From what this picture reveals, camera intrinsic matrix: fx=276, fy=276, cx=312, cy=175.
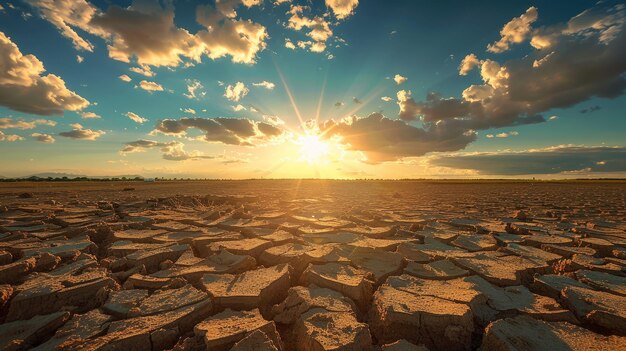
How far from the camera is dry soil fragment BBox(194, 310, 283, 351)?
1.31 meters

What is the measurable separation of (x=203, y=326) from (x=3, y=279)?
1774mm

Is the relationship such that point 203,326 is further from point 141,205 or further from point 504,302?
point 141,205

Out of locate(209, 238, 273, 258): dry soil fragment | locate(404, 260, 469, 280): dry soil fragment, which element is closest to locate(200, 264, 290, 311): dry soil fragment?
locate(209, 238, 273, 258): dry soil fragment

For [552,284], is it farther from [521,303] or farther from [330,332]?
[330,332]

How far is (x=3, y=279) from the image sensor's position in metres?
2.00

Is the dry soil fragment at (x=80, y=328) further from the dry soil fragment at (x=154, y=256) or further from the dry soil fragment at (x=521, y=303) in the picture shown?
the dry soil fragment at (x=521, y=303)

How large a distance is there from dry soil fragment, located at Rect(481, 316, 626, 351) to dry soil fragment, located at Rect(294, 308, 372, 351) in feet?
1.98

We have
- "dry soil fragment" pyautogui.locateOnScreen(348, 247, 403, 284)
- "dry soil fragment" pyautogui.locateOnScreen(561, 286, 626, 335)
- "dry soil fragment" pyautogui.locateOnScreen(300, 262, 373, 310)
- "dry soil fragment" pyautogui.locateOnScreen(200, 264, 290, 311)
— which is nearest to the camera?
"dry soil fragment" pyautogui.locateOnScreen(561, 286, 626, 335)

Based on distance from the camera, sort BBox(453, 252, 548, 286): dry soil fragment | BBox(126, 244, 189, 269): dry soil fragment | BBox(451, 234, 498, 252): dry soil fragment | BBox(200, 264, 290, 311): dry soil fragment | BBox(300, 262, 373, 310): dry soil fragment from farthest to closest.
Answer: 1. BBox(451, 234, 498, 252): dry soil fragment
2. BBox(126, 244, 189, 269): dry soil fragment
3. BBox(453, 252, 548, 286): dry soil fragment
4. BBox(300, 262, 373, 310): dry soil fragment
5. BBox(200, 264, 290, 311): dry soil fragment

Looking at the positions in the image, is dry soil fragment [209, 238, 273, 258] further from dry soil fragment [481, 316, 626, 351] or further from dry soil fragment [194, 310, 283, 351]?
dry soil fragment [481, 316, 626, 351]

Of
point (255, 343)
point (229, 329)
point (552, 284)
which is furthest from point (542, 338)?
point (229, 329)

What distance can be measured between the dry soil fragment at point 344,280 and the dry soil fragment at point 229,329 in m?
0.58

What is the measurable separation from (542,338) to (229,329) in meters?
1.53

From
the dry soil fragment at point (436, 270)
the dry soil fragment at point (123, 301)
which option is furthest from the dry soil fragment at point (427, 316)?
the dry soil fragment at point (123, 301)
